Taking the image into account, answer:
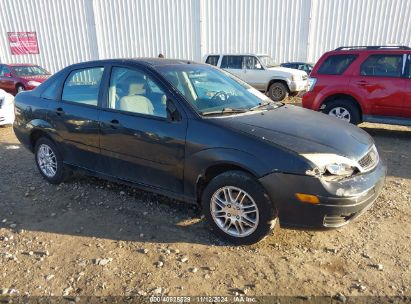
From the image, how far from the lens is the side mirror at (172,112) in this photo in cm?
332

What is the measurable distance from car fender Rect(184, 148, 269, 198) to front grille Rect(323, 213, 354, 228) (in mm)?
625

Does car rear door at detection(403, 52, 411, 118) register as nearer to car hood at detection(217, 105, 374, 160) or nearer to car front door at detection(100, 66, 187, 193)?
car hood at detection(217, 105, 374, 160)

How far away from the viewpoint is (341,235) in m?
3.40

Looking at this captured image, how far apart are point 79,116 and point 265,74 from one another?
33.0 feet

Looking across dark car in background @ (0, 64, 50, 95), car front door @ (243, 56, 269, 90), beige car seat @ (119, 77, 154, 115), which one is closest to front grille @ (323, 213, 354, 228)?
beige car seat @ (119, 77, 154, 115)

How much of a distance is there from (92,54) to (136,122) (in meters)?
17.0

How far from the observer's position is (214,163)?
3111mm

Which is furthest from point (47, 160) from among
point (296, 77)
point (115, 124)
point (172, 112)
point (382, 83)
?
point (296, 77)

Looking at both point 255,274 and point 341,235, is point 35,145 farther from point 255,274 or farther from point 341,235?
point 341,235

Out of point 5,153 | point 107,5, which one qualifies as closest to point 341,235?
point 5,153

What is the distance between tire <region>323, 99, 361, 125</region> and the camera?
7172 millimetres

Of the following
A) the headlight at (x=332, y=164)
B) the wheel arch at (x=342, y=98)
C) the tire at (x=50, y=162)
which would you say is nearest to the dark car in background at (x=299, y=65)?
the wheel arch at (x=342, y=98)

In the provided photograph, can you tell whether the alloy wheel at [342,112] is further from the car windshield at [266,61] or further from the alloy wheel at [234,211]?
the car windshield at [266,61]

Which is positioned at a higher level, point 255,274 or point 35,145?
point 35,145
